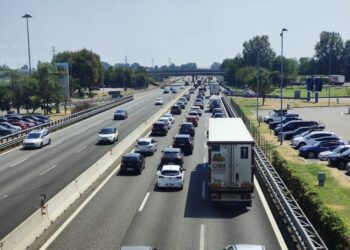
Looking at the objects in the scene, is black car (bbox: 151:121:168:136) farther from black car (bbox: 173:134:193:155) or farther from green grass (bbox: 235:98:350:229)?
green grass (bbox: 235:98:350:229)

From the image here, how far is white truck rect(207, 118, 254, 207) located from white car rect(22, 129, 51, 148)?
2479 cm

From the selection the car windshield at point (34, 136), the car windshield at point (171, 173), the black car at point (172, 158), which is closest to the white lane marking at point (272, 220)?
the car windshield at point (171, 173)

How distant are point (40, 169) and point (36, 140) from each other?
1080cm

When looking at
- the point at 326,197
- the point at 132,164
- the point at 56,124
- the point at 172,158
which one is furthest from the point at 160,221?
the point at 56,124

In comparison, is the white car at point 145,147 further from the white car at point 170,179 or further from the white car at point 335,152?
the white car at point 335,152

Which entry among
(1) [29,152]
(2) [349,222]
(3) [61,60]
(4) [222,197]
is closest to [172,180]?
(4) [222,197]

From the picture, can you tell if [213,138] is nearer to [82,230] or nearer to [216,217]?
[216,217]

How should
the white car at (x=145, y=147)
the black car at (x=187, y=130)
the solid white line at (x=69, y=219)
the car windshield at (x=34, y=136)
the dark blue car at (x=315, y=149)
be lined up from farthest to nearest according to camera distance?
the black car at (x=187, y=130)
the car windshield at (x=34, y=136)
the white car at (x=145, y=147)
the dark blue car at (x=315, y=149)
the solid white line at (x=69, y=219)

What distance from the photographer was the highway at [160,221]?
19.1 meters

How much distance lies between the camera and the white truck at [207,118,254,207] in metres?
23.8

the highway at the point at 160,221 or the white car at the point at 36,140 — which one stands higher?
the white car at the point at 36,140

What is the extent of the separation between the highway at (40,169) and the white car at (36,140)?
726 mm

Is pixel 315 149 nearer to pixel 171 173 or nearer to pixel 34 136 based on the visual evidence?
pixel 171 173

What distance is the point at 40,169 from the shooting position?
112ft
